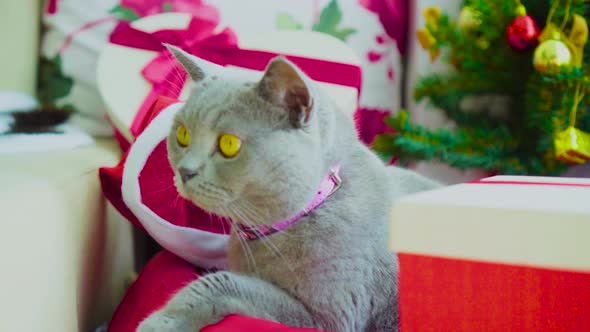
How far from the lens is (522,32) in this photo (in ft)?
3.09

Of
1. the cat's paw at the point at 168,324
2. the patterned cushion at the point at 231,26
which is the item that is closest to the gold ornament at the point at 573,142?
the patterned cushion at the point at 231,26

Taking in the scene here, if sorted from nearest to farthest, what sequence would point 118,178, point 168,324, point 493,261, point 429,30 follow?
point 493,261
point 168,324
point 118,178
point 429,30

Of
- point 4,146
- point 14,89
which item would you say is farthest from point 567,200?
point 14,89

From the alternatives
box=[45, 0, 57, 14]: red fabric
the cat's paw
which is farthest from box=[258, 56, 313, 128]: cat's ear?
box=[45, 0, 57, 14]: red fabric

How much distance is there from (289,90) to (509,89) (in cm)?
67

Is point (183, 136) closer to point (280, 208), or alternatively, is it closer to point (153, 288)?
point (280, 208)

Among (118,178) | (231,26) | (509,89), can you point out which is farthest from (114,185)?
(509,89)

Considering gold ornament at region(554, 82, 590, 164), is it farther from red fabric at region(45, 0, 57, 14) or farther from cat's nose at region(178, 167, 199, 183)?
red fabric at region(45, 0, 57, 14)

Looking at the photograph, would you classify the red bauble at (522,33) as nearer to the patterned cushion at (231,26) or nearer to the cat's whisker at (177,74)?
the patterned cushion at (231,26)

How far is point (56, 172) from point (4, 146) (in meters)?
0.20

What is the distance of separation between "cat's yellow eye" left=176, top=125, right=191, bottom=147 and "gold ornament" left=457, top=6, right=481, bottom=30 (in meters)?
0.62

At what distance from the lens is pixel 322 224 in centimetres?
62

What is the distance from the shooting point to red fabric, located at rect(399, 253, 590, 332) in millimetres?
416

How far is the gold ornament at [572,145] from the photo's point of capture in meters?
0.90
